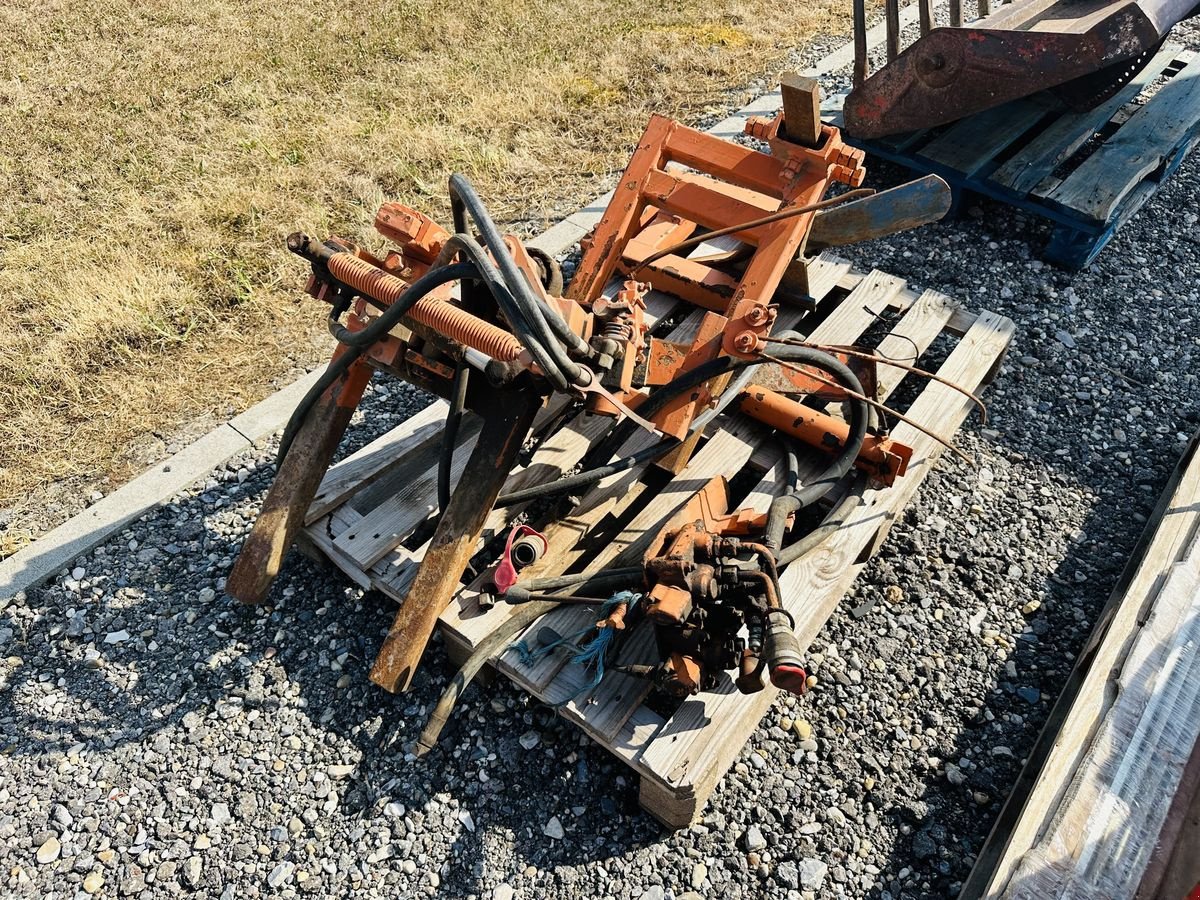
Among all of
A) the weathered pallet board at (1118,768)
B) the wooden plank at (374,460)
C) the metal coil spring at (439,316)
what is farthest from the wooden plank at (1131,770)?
the wooden plank at (374,460)

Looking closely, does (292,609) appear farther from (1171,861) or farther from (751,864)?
(1171,861)

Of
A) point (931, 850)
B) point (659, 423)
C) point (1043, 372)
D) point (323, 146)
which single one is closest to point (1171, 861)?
point (931, 850)

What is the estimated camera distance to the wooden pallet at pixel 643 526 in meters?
2.37

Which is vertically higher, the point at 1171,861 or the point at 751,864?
the point at 1171,861

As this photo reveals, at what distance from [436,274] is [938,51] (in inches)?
133

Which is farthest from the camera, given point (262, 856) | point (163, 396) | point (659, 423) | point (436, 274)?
point (163, 396)

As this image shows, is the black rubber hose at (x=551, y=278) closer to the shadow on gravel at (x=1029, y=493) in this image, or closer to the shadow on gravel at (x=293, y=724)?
the shadow on gravel at (x=293, y=724)

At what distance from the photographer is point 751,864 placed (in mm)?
2363

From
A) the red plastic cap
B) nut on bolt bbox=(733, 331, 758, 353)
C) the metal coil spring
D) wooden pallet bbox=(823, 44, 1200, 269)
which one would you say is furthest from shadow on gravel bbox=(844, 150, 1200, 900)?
the metal coil spring

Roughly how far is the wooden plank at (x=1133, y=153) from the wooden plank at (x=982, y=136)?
41cm

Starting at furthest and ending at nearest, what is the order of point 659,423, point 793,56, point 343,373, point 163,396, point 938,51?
point 793,56 < point 938,51 < point 163,396 < point 659,423 < point 343,373

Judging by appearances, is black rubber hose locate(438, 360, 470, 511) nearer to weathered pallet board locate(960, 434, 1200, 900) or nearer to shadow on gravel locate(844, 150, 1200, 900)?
shadow on gravel locate(844, 150, 1200, 900)

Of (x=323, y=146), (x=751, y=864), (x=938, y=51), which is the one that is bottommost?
(x=751, y=864)

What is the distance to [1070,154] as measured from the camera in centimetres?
473
